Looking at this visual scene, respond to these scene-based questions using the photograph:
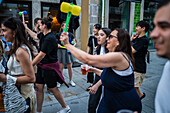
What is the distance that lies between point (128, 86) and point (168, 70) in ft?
2.94

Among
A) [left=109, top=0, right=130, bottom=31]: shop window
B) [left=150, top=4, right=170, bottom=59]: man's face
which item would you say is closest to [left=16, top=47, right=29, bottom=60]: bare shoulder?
[left=150, top=4, right=170, bottom=59]: man's face

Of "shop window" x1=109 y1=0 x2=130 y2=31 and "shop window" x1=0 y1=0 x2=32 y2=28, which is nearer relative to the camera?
"shop window" x1=0 y1=0 x2=32 y2=28

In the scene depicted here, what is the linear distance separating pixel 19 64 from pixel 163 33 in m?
1.80

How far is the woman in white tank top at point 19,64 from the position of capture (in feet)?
6.71

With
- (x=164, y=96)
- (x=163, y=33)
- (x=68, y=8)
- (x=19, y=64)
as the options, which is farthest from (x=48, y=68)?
(x=163, y=33)

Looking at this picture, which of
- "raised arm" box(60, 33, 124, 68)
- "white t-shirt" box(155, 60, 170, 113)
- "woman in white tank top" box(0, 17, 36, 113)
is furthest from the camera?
"woman in white tank top" box(0, 17, 36, 113)

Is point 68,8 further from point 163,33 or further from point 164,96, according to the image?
point 164,96

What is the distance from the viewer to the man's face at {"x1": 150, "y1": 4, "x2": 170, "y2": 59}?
934 mm

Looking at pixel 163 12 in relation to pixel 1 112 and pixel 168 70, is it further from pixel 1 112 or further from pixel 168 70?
pixel 1 112

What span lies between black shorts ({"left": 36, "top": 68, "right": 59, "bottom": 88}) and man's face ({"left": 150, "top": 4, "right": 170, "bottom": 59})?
2.83m

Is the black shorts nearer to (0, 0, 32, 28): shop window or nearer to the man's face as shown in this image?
the man's face

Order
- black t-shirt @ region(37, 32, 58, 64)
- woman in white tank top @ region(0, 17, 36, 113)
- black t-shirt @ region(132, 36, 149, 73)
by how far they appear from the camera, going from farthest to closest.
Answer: black t-shirt @ region(132, 36, 149, 73) → black t-shirt @ region(37, 32, 58, 64) → woman in white tank top @ region(0, 17, 36, 113)

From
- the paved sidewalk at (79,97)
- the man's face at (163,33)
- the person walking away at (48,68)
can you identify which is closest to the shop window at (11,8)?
the paved sidewalk at (79,97)

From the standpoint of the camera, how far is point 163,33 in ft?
3.11
